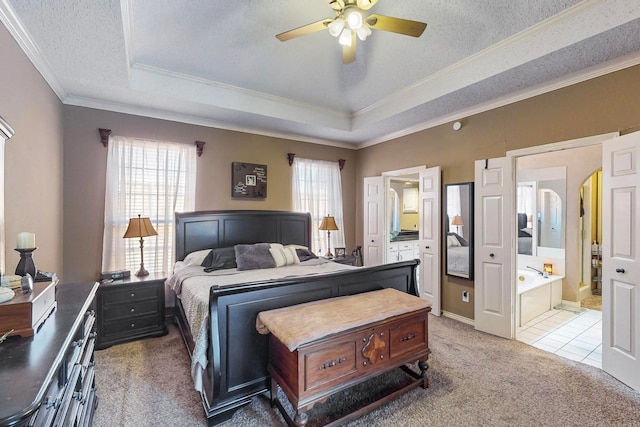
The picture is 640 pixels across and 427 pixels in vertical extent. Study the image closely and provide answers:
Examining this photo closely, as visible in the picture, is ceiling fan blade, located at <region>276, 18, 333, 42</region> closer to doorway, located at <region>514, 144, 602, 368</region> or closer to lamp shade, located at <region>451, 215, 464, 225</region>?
lamp shade, located at <region>451, 215, 464, 225</region>

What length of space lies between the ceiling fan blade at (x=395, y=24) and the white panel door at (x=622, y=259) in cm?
197

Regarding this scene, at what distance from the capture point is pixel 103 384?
2326 millimetres

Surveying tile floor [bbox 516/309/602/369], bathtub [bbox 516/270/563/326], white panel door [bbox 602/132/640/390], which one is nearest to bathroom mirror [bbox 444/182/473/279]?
bathtub [bbox 516/270/563/326]

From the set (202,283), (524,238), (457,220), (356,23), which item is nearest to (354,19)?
(356,23)

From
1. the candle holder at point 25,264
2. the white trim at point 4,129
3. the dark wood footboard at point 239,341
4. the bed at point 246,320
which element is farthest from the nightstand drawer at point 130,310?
the white trim at point 4,129

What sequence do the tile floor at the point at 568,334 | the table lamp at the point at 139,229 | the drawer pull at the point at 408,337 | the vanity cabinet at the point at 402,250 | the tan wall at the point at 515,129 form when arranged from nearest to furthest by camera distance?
the drawer pull at the point at 408,337 → the tan wall at the point at 515,129 → the tile floor at the point at 568,334 → the table lamp at the point at 139,229 → the vanity cabinet at the point at 402,250

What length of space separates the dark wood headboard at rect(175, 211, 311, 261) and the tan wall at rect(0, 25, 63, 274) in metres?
1.20

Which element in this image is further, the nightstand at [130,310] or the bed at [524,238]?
the bed at [524,238]

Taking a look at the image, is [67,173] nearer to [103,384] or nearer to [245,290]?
[103,384]

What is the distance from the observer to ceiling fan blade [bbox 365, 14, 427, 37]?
1883mm

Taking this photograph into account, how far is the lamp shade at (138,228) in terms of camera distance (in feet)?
10.3

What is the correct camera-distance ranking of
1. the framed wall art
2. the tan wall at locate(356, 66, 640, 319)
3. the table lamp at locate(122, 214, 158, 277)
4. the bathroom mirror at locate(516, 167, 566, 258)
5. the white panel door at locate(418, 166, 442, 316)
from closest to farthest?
1. the tan wall at locate(356, 66, 640, 319)
2. the table lamp at locate(122, 214, 158, 277)
3. the white panel door at locate(418, 166, 442, 316)
4. the framed wall art
5. the bathroom mirror at locate(516, 167, 566, 258)

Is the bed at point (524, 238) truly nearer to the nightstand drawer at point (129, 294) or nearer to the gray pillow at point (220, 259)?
the gray pillow at point (220, 259)

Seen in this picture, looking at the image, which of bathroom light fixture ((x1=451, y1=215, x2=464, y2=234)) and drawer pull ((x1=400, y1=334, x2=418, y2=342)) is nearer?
drawer pull ((x1=400, y1=334, x2=418, y2=342))
